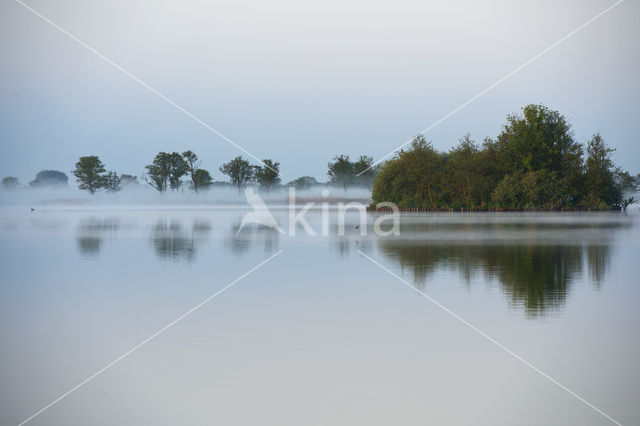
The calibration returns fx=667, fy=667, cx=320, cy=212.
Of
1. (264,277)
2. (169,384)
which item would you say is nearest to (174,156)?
(264,277)

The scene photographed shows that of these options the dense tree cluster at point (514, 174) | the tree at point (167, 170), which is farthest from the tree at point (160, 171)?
the dense tree cluster at point (514, 174)

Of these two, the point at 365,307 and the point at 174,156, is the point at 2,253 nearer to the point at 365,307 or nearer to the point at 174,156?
the point at 365,307

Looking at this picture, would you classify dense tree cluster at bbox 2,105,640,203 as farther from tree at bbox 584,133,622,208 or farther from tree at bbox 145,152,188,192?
tree at bbox 145,152,188,192

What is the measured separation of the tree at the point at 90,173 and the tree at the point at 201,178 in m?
16.3

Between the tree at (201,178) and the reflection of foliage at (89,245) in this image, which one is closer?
the reflection of foliage at (89,245)

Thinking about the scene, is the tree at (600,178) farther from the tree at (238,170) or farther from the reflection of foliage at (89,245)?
the tree at (238,170)

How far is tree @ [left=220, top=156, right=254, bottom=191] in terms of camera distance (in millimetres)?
125812

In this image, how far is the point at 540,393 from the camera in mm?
6250

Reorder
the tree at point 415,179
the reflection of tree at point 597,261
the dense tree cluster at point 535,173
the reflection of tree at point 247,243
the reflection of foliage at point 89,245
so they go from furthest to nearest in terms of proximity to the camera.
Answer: the tree at point 415,179 < the dense tree cluster at point 535,173 < the reflection of tree at point 247,243 < the reflection of foliage at point 89,245 < the reflection of tree at point 597,261

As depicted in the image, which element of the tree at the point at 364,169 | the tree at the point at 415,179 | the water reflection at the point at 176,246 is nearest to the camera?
the water reflection at the point at 176,246

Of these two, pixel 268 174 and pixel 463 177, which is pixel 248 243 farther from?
pixel 268 174

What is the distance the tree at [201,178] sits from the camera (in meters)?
122

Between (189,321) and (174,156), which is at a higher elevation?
(174,156)

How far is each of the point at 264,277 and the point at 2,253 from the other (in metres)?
10.7
